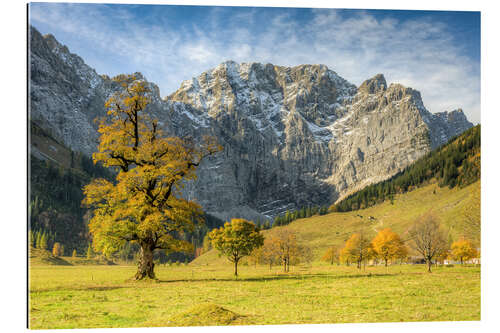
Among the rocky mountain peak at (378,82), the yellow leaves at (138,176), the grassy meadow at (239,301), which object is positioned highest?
the rocky mountain peak at (378,82)

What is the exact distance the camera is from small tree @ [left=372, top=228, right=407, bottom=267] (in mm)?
33719

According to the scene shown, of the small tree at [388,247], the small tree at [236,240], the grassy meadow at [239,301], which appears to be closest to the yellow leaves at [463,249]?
the small tree at [388,247]

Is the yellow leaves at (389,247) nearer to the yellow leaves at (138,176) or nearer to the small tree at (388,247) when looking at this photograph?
the small tree at (388,247)

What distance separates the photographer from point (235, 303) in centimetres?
1186

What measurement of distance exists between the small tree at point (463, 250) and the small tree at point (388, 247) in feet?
17.8

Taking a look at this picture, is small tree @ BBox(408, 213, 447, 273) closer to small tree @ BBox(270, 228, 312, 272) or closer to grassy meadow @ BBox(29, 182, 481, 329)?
small tree @ BBox(270, 228, 312, 272)

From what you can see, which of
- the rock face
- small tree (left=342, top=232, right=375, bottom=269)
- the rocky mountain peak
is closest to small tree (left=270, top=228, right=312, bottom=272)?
small tree (left=342, top=232, right=375, bottom=269)

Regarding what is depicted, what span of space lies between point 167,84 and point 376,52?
326 inches

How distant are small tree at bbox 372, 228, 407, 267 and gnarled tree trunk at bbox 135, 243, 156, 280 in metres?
22.4

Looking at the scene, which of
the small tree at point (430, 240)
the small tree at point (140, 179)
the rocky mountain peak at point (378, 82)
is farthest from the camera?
the small tree at point (430, 240)

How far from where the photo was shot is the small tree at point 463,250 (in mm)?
21603
